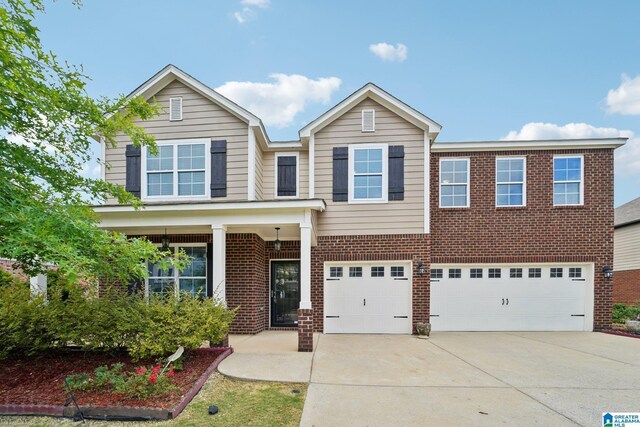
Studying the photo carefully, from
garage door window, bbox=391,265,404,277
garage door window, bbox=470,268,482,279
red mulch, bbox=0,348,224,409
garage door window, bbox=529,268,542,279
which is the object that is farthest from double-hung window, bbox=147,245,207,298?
garage door window, bbox=529,268,542,279

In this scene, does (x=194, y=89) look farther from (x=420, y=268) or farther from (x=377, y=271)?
(x=420, y=268)

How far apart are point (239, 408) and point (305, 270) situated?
3.36 metres

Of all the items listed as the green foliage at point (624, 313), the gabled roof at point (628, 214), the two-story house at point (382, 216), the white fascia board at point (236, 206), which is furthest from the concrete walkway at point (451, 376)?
the gabled roof at point (628, 214)

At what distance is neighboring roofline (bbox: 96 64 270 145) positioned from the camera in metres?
8.86

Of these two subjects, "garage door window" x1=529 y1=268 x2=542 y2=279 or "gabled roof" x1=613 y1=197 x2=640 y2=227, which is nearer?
"garage door window" x1=529 y1=268 x2=542 y2=279

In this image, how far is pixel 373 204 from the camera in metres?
9.27

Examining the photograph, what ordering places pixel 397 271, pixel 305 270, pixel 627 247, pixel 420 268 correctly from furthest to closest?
pixel 627 247 < pixel 397 271 < pixel 420 268 < pixel 305 270

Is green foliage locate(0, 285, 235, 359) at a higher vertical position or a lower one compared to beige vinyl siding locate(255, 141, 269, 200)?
lower

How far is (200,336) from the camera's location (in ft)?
19.3

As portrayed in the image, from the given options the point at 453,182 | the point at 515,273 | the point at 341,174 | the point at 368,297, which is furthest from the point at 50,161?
the point at 515,273

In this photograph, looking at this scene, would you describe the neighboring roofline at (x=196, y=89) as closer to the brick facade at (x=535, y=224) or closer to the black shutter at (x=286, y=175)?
the black shutter at (x=286, y=175)

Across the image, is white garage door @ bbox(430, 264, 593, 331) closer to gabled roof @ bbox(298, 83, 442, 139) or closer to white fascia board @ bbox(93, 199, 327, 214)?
gabled roof @ bbox(298, 83, 442, 139)

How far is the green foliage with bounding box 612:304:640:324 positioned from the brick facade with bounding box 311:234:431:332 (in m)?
7.16

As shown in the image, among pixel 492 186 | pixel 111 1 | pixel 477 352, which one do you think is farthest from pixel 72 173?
pixel 492 186
